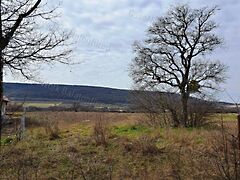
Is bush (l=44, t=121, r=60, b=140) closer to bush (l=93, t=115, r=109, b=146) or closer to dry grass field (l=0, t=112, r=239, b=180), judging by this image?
dry grass field (l=0, t=112, r=239, b=180)

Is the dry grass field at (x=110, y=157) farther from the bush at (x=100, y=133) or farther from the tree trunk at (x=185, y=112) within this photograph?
the tree trunk at (x=185, y=112)

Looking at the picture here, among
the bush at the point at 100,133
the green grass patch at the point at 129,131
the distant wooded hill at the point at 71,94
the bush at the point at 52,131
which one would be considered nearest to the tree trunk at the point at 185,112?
the green grass patch at the point at 129,131

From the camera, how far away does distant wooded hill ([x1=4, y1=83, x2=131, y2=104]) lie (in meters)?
15.5

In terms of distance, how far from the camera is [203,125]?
91.7ft

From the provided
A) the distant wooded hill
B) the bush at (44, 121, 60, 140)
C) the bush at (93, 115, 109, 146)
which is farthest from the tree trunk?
the bush at (93, 115, 109, 146)

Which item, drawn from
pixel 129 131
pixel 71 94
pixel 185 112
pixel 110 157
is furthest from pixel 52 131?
pixel 185 112

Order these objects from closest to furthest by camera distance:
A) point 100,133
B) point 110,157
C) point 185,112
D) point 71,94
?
1. point 110,157
2. point 100,133
3. point 71,94
4. point 185,112

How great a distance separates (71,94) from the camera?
22.9 m

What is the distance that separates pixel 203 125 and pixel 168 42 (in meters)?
9.86

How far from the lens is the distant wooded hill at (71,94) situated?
1552 centimetres

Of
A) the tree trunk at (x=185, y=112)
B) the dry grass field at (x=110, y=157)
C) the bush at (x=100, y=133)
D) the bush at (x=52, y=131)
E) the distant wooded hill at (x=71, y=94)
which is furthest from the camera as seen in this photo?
the tree trunk at (x=185, y=112)

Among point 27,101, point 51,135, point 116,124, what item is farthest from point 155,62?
point 27,101

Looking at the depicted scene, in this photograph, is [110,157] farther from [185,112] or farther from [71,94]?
[185,112]

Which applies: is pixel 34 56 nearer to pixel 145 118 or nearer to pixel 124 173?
pixel 124 173
